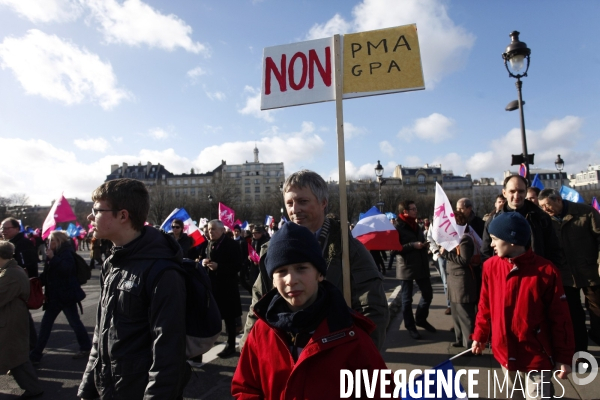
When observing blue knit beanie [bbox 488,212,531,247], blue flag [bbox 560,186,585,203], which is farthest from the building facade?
blue knit beanie [bbox 488,212,531,247]

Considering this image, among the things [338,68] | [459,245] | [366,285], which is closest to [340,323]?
[366,285]

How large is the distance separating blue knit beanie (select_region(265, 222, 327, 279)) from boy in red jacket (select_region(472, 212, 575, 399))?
1.73m

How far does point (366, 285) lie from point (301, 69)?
5.74ft

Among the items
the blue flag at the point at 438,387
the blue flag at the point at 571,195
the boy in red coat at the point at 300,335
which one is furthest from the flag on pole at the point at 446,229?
the blue flag at the point at 571,195

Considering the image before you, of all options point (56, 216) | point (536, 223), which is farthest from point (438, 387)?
point (56, 216)

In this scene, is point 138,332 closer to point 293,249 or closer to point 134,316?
point 134,316

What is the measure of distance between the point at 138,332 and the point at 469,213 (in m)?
5.02

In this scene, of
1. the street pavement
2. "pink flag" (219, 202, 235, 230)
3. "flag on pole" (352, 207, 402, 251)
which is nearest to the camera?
the street pavement

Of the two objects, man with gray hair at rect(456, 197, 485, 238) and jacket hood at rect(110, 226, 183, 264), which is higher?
man with gray hair at rect(456, 197, 485, 238)

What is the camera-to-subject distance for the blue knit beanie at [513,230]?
9.39ft

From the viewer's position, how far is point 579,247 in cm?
479

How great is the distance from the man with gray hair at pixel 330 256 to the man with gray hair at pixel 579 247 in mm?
3662

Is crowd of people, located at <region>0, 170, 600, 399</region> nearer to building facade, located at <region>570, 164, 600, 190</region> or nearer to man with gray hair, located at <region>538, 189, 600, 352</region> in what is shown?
man with gray hair, located at <region>538, 189, 600, 352</region>

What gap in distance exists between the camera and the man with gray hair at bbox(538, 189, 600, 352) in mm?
4715
